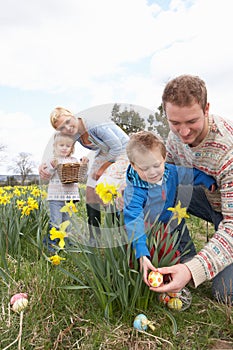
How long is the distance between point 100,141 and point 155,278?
2.03ft

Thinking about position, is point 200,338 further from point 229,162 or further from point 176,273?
point 229,162

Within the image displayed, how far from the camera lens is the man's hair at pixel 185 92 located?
150cm

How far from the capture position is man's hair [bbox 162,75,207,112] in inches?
59.1

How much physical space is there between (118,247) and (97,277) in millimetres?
168

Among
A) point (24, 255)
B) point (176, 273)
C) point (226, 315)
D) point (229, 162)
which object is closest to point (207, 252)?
point (176, 273)

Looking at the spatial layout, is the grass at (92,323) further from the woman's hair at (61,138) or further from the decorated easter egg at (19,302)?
the woman's hair at (61,138)

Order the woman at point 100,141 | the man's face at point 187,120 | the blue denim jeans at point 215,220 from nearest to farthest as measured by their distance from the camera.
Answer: the woman at point 100,141
the man's face at point 187,120
the blue denim jeans at point 215,220

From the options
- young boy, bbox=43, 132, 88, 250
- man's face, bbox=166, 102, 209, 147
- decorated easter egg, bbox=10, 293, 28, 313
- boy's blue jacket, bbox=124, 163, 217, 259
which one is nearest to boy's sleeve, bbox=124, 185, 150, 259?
boy's blue jacket, bbox=124, 163, 217, 259

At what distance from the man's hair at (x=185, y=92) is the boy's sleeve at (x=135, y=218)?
42cm

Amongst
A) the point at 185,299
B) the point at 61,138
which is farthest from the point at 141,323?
the point at 61,138

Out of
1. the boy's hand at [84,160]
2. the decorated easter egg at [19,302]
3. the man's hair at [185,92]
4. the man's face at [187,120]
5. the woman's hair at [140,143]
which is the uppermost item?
the man's hair at [185,92]

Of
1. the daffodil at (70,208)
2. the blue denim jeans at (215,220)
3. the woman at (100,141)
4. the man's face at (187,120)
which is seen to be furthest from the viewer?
the blue denim jeans at (215,220)

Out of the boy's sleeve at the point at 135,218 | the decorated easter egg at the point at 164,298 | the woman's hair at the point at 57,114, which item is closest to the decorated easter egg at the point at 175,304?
the decorated easter egg at the point at 164,298

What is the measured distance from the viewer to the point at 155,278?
1.47 metres
